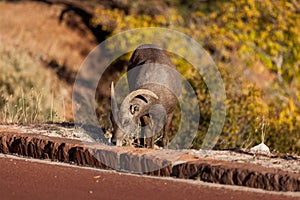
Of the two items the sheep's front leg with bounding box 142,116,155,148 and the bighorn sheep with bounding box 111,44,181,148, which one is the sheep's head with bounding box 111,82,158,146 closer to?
the bighorn sheep with bounding box 111,44,181,148

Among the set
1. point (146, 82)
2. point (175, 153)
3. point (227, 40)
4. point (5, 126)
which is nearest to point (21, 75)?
point (227, 40)

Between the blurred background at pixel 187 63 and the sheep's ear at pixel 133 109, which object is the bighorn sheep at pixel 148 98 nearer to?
the sheep's ear at pixel 133 109

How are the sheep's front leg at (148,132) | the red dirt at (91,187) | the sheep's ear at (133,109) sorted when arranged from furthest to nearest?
1. the sheep's ear at (133,109)
2. the sheep's front leg at (148,132)
3. the red dirt at (91,187)

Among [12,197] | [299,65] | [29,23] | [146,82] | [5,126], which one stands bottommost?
[12,197]

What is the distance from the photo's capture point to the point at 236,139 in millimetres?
14219

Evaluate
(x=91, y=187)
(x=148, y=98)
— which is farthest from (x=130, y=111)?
(x=91, y=187)

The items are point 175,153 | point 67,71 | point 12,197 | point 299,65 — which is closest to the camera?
point 12,197

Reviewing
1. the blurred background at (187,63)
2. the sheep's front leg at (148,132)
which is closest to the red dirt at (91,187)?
the blurred background at (187,63)

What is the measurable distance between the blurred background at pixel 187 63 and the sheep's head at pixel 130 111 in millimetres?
1098

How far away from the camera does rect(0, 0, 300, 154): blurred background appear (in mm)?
14523

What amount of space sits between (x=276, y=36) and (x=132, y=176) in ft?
41.0

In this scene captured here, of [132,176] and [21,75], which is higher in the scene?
[21,75]

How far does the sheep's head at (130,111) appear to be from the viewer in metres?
10.1

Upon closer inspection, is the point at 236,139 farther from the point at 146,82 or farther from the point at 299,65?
the point at 299,65
